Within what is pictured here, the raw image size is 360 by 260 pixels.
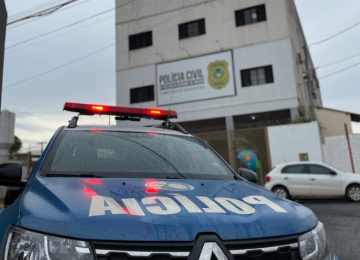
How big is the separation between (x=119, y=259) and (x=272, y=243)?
739 millimetres

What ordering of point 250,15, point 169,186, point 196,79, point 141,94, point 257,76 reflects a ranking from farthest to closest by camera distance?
1. point 141,94
2. point 196,79
3. point 250,15
4. point 257,76
5. point 169,186

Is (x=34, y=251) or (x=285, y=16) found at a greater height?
(x=285, y=16)

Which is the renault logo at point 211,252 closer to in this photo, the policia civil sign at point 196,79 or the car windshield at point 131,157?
the car windshield at point 131,157

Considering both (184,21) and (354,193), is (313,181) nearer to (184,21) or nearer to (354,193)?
(354,193)

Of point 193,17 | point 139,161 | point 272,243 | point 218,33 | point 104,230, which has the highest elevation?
point 193,17

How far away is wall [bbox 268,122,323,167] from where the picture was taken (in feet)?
48.6

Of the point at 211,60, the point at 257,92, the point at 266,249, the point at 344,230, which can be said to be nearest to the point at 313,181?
the point at 344,230

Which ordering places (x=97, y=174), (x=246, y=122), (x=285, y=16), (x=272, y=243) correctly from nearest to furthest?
(x=272, y=243) → (x=97, y=174) → (x=285, y=16) → (x=246, y=122)

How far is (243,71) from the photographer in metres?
18.7

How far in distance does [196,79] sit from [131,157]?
17599mm

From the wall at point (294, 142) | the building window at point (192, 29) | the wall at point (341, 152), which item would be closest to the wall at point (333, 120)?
the wall at point (341, 152)

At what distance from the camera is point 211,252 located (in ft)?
4.34

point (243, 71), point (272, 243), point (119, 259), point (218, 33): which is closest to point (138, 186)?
point (119, 259)

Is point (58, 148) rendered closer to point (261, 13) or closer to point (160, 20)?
point (261, 13)
